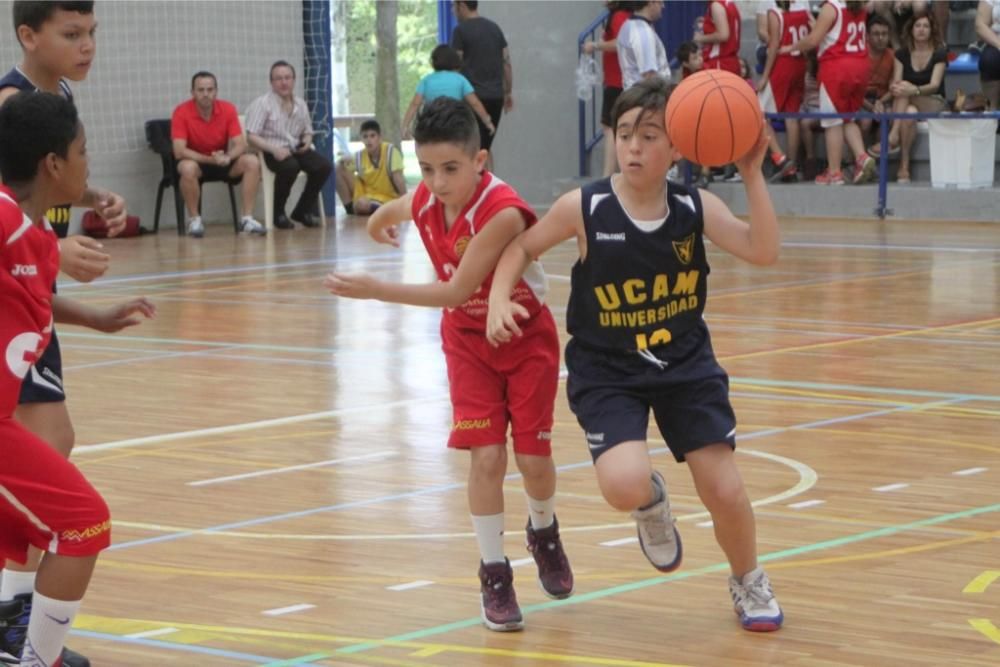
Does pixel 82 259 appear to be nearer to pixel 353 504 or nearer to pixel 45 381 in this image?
pixel 45 381

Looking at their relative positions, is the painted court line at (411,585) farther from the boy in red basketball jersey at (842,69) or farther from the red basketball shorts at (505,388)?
the boy in red basketball jersey at (842,69)

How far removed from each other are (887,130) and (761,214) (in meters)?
12.9

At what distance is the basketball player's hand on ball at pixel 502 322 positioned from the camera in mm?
3895

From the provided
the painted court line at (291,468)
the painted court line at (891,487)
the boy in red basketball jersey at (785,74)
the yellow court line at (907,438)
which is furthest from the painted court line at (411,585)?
the boy in red basketball jersey at (785,74)

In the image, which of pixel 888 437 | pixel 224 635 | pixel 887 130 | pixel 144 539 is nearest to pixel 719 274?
pixel 887 130

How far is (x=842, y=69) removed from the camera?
1683cm

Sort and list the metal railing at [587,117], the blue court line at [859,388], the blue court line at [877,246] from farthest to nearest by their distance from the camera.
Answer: the metal railing at [587,117], the blue court line at [877,246], the blue court line at [859,388]

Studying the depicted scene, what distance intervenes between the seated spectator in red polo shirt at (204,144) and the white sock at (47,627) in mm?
13236

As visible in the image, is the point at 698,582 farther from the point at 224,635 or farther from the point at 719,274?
the point at 719,274

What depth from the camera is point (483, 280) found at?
166 inches

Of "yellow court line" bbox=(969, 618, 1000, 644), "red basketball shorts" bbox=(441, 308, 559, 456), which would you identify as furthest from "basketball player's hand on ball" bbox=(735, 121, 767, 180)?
"yellow court line" bbox=(969, 618, 1000, 644)

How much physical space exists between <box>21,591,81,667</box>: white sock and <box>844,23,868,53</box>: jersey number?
1421 cm

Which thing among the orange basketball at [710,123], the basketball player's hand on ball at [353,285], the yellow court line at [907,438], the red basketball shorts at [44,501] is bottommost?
the yellow court line at [907,438]

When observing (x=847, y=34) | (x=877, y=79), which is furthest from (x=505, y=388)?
(x=877, y=79)
